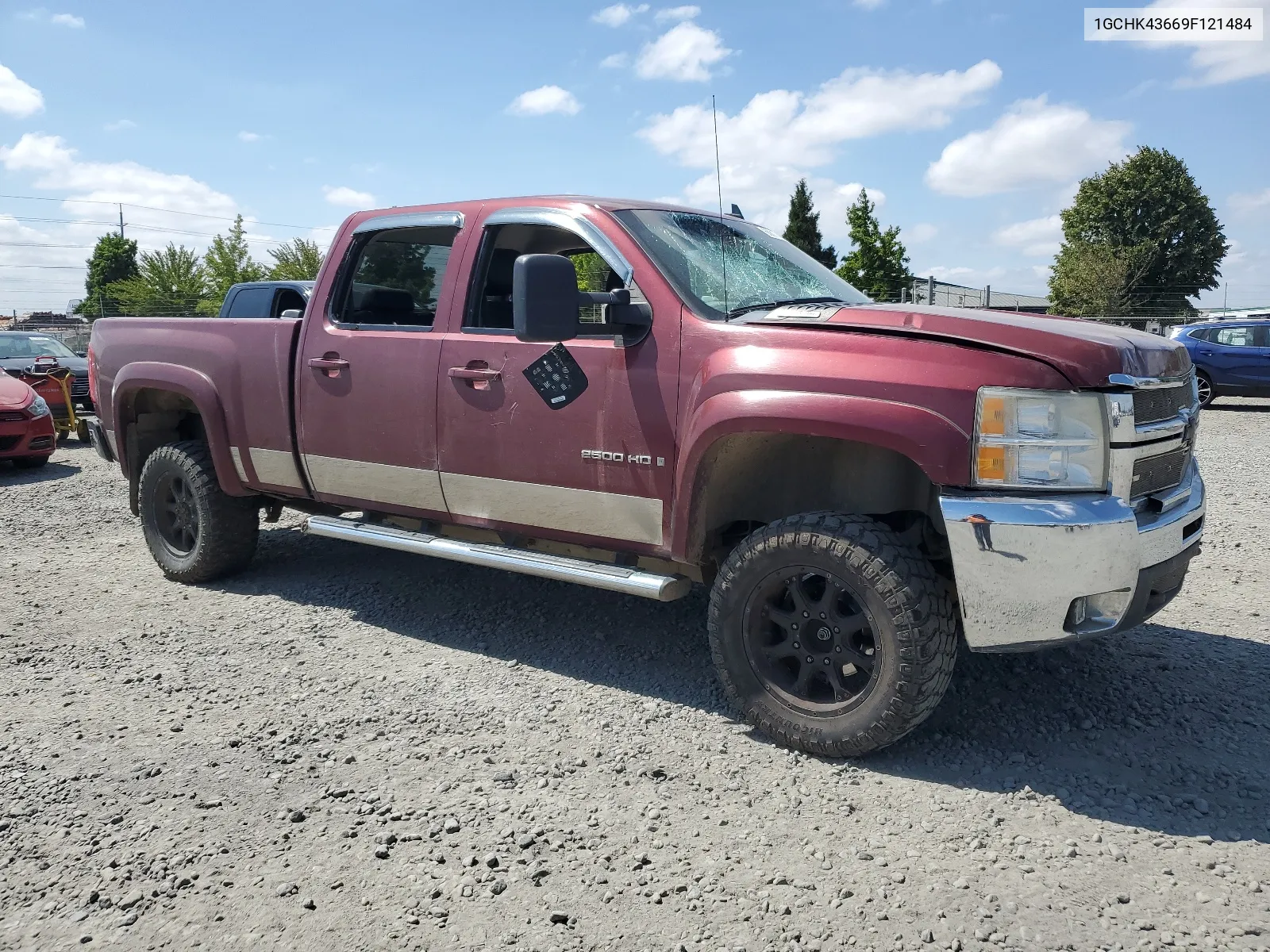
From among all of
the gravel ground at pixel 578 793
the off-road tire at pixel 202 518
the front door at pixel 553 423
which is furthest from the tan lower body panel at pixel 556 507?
the off-road tire at pixel 202 518

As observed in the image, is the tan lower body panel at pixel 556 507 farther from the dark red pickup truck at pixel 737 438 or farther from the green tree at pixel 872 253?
the green tree at pixel 872 253

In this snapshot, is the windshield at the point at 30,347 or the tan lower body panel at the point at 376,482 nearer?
the tan lower body panel at the point at 376,482

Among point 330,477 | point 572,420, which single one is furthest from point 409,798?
point 330,477

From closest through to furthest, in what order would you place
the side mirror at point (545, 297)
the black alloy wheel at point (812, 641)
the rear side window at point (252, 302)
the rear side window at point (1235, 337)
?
the black alloy wheel at point (812, 641), the side mirror at point (545, 297), the rear side window at point (252, 302), the rear side window at point (1235, 337)

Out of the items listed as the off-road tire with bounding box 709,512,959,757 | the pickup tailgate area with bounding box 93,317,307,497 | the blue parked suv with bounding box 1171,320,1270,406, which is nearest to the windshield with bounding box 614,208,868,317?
the off-road tire with bounding box 709,512,959,757

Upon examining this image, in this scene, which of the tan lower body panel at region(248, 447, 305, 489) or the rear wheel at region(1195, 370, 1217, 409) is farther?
the rear wheel at region(1195, 370, 1217, 409)

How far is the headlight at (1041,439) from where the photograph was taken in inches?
119

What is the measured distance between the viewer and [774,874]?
8.91 ft

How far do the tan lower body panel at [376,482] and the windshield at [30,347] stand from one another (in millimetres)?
11879

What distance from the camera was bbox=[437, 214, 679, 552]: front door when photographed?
3740mm

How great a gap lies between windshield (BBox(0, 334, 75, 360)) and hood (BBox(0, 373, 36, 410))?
12.1 ft

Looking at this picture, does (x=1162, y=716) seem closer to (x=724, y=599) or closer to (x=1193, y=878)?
(x=1193, y=878)

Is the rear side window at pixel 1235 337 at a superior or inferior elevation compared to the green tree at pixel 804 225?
inferior

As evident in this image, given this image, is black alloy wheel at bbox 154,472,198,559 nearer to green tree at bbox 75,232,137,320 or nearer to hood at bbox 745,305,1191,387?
hood at bbox 745,305,1191,387
